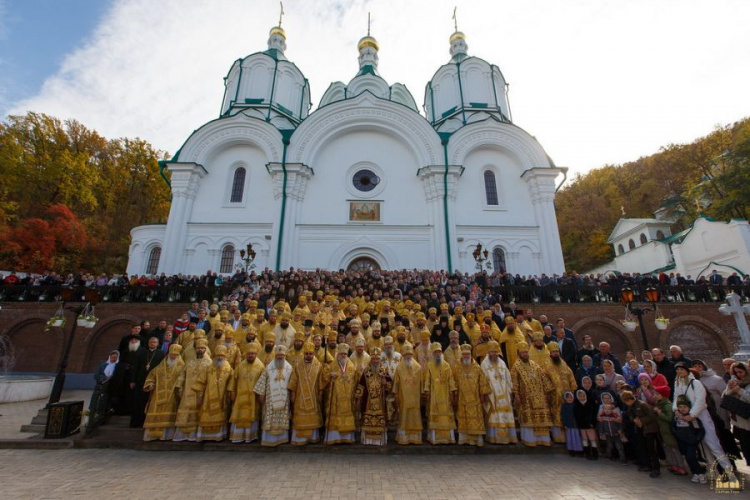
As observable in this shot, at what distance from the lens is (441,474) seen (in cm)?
441

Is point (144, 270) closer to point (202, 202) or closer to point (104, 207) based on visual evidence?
point (202, 202)

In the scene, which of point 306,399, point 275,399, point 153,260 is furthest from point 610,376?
point 153,260

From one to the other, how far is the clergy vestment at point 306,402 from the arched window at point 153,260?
1572cm

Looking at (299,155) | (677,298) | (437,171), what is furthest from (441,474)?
(299,155)

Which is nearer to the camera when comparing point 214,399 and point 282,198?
point 214,399

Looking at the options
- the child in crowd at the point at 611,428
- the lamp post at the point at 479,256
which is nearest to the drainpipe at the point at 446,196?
the lamp post at the point at 479,256

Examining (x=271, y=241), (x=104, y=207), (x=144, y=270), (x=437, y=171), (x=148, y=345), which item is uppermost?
(x=104, y=207)

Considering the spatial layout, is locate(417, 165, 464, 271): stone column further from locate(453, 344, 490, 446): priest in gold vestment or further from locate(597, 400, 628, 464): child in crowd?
locate(597, 400, 628, 464): child in crowd

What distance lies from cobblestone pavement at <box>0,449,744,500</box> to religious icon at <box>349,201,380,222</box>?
524 inches

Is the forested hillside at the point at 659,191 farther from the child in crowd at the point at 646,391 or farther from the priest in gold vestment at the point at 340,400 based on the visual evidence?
the priest in gold vestment at the point at 340,400

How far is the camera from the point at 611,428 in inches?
191

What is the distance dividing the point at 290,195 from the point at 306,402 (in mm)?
13525

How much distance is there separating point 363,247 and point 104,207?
2432cm

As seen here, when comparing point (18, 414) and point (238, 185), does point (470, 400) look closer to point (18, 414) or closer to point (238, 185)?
point (18, 414)
